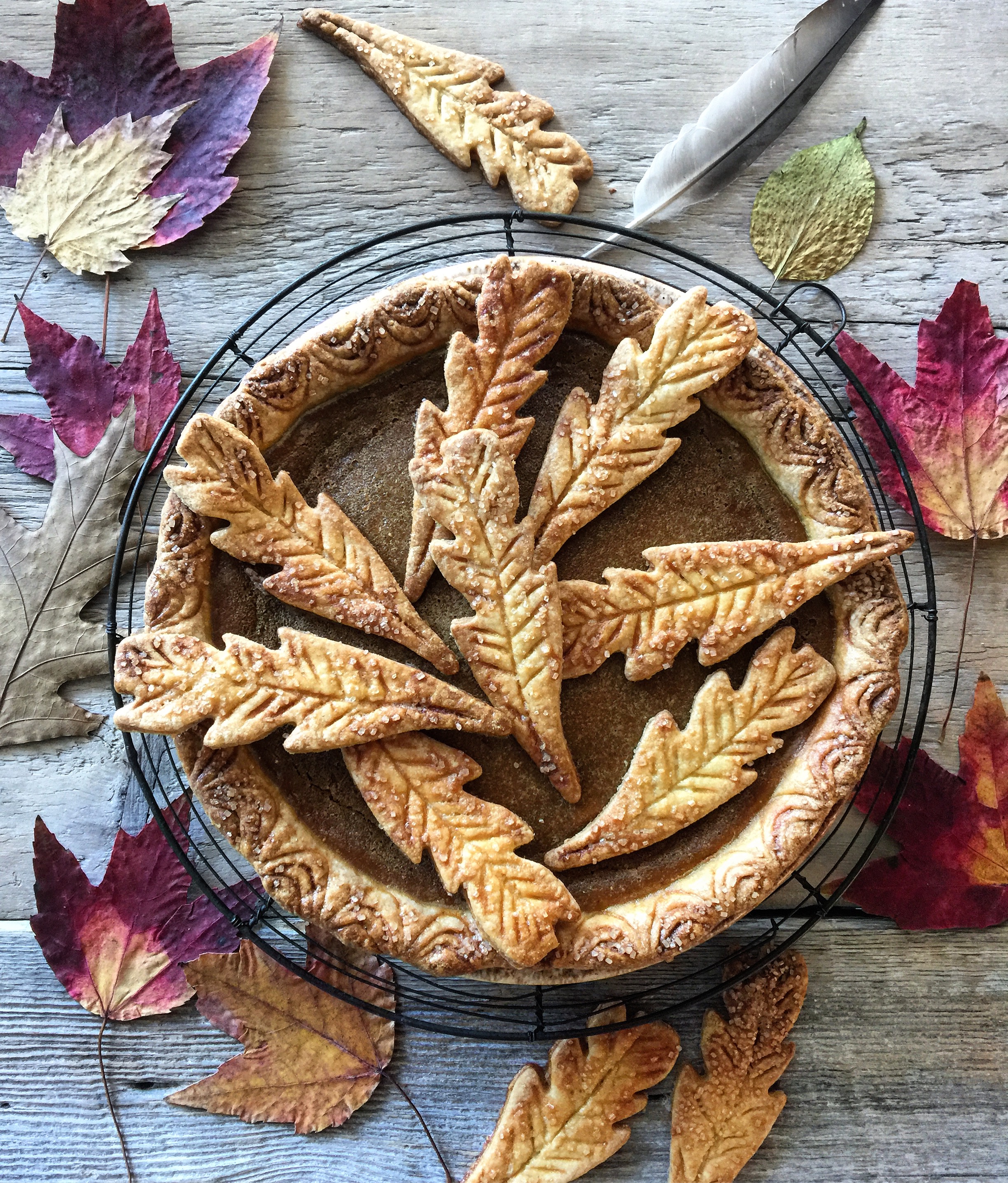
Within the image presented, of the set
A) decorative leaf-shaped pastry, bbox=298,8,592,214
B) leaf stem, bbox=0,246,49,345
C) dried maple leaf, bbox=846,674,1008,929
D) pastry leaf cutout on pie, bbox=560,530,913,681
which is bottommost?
dried maple leaf, bbox=846,674,1008,929

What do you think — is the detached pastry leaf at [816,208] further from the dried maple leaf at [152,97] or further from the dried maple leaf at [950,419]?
the dried maple leaf at [152,97]

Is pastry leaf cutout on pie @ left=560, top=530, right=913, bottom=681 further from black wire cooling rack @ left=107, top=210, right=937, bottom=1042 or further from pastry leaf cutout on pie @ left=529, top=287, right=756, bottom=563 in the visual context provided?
black wire cooling rack @ left=107, top=210, right=937, bottom=1042

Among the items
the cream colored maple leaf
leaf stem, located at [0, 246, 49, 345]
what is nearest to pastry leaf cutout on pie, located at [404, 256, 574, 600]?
the cream colored maple leaf

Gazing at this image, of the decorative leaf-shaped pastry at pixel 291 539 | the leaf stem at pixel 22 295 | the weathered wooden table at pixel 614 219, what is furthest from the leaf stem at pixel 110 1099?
the leaf stem at pixel 22 295

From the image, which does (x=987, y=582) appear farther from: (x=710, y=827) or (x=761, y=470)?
(x=710, y=827)

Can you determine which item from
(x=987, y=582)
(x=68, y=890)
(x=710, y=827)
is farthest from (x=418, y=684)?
(x=987, y=582)

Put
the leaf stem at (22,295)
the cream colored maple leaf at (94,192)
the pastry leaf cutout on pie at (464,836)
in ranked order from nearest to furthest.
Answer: the pastry leaf cutout on pie at (464,836) < the cream colored maple leaf at (94,192) < the leaf stem at (22,295)

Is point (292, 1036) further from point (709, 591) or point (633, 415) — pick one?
point (633, 415)
